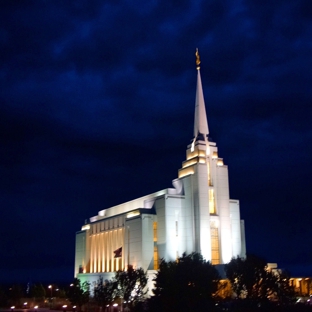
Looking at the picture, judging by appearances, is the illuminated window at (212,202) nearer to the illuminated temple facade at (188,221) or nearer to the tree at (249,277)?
the illuminated temple facade at (188,221)

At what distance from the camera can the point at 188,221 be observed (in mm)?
78625

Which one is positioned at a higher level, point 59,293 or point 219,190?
point 219,190

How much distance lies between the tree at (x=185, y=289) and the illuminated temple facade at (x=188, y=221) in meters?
33.4

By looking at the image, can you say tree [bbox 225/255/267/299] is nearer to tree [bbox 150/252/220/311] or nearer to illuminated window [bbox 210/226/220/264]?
tree [bbox 150/252/220/311]

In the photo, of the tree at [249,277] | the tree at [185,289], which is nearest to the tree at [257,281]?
the tree at [249,277]

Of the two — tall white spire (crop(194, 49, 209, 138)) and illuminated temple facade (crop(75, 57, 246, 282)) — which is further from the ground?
tall white spire (crop(194, 49, 209, 138))

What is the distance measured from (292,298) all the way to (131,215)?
1378 inches

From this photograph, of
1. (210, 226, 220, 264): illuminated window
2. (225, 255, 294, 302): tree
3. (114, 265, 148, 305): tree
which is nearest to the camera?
(225, 255, 294, 302): tree

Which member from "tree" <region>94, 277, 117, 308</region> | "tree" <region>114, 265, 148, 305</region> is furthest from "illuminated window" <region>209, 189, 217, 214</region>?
"tree" <region>94, 277, 117, 308</region>

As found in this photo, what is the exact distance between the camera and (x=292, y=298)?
179 ft

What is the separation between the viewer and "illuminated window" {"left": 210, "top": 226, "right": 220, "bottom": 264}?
7744 centimetres

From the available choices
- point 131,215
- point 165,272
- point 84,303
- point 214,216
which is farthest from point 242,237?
point 165,272

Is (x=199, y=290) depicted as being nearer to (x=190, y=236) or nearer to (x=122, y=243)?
(x=190, y=236)

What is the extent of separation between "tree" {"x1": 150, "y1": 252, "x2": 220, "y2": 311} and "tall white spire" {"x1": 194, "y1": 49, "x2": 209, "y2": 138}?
45.9m
